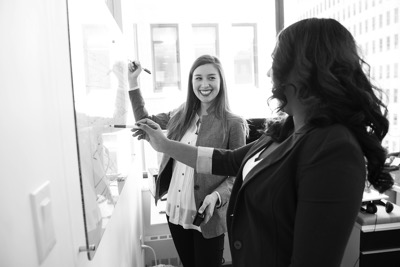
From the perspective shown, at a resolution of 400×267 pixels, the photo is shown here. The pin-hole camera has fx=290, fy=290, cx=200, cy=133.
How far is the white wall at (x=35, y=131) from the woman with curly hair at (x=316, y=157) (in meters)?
0.45

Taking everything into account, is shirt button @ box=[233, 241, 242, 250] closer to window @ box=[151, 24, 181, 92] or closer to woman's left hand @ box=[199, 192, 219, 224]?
woman's left hand @ box=[199, 192, 219, 224]

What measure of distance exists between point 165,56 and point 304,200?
2.32 m

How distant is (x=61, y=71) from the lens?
555 mm

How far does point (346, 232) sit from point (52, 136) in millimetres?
631

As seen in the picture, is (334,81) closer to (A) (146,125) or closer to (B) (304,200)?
(B) (304,200)

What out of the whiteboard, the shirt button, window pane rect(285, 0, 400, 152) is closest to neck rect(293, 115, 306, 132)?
the shirt button

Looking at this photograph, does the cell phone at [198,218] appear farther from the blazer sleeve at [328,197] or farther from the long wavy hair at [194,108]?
the blazer sleeve at [328,197]

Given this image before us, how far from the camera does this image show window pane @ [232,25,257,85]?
112 inches

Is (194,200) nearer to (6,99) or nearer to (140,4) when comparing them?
(6,99)

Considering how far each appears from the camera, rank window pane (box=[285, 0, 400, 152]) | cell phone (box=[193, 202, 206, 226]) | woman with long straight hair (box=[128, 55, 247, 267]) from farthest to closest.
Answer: window pane (box=[285, 0, 400, 152]), woman with long straight hair (box=[128, 55, 247, 267]), cell phone (box=[193, 202, 206, 226])

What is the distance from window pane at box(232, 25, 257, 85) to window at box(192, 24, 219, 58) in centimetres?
20

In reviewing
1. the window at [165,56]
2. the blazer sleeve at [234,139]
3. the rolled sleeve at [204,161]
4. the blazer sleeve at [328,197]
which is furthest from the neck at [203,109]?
the window at [165,56]

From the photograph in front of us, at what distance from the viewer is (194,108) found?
5.38 feet

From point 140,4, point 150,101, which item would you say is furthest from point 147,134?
point 140,4
